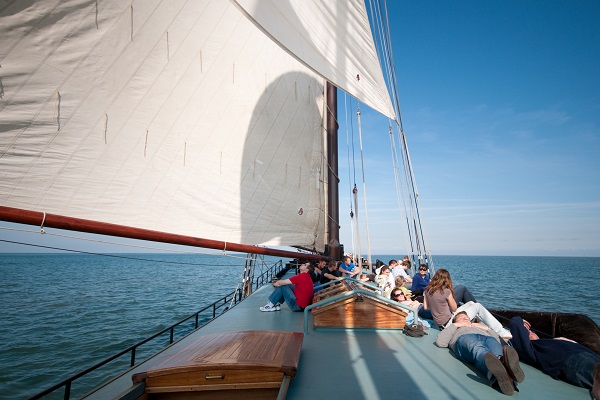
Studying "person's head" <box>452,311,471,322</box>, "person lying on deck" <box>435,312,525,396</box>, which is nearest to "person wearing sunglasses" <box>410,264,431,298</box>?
"person's head" <box>452,311,471,322</box>

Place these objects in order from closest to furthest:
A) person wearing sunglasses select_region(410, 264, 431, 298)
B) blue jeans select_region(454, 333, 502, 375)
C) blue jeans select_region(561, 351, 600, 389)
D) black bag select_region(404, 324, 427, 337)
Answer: blue jeans select_region(561, 351, 600, 389) < blue jeans select_region(454, 333, 502, 375) < black bag select_region(404, 324, 427, 337) < person wearing sunglasses select_region(410, 264, 431, 298)

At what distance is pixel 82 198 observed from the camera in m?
3.42

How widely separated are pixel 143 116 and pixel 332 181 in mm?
6971

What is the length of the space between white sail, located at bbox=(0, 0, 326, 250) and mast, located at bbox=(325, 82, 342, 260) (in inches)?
148

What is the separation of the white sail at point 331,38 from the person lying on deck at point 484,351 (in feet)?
12.1

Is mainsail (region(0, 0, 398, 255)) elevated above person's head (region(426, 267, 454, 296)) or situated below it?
above

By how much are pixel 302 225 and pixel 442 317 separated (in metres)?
3.84

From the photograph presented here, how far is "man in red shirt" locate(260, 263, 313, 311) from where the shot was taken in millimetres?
6039

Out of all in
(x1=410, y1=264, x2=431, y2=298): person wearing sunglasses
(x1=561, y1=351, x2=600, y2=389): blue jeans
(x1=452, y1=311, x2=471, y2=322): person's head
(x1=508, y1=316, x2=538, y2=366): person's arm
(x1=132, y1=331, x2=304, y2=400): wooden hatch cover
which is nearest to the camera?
(x1=132, y1=331, x2=304, y2=400): wooden hatch cover

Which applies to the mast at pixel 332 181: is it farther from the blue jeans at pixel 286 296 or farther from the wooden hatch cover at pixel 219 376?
the wooden hatch cover at pixel 219 376

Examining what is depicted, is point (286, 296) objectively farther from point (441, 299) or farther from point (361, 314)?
point (441, 299)

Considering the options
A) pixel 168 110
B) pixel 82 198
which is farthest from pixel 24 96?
pixel 168 110

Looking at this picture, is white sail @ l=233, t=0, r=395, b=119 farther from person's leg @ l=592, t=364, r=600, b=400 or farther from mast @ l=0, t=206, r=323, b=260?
person's leg @ l=592, t=364, r=600, b=400

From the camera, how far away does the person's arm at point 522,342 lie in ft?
11.8
